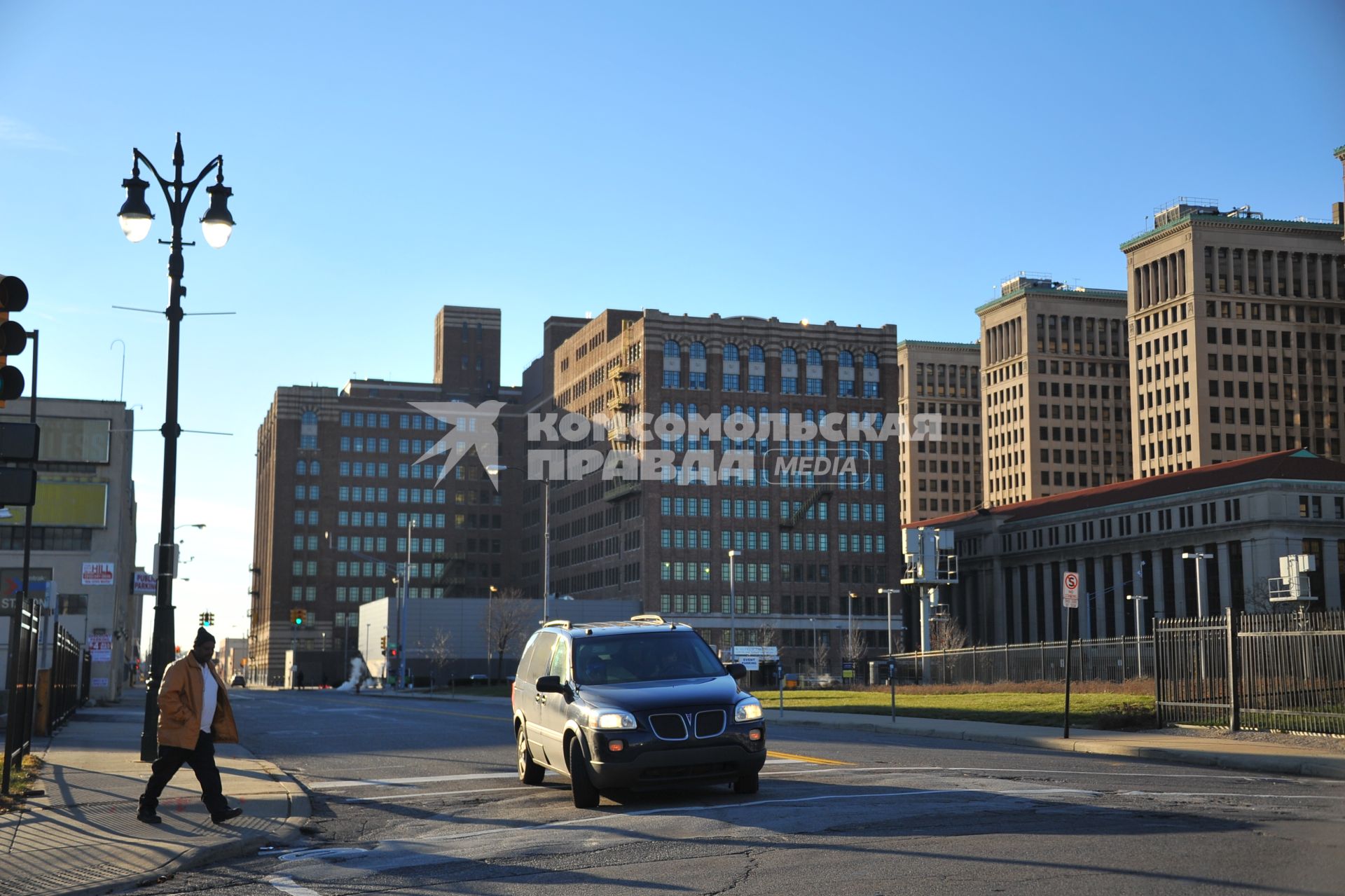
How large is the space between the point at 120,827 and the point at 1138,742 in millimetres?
15820

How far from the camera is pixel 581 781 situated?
13539 millimetres

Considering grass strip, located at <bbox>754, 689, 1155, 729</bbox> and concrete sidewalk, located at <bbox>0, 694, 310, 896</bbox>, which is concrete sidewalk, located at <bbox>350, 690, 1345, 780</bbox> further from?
concrete sidewalk, located at <bbox>0, 694, 310, 896</bbox>

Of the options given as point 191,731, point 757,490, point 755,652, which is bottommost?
point 755,652

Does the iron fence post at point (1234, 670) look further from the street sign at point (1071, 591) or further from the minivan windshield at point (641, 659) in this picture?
the minivan windshield at point (641, 659)

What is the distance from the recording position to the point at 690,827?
1182 centimetres

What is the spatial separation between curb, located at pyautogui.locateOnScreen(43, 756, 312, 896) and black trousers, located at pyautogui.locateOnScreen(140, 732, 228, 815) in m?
0.66

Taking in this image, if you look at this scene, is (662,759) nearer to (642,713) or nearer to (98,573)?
(642,713)

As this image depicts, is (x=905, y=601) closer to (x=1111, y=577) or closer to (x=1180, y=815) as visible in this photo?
(x=1111, y=577)

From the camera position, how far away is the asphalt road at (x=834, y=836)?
9.17 meters

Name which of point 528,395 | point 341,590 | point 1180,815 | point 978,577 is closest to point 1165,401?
point 978,577

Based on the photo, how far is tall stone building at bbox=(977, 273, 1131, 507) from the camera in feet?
619

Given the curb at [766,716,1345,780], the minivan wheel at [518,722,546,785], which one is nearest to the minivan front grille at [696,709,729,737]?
the minivan wheel at [518,722,546,785]

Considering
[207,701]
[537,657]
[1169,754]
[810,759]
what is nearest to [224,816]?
[207,701]

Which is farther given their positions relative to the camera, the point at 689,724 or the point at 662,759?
the point at 689,724
